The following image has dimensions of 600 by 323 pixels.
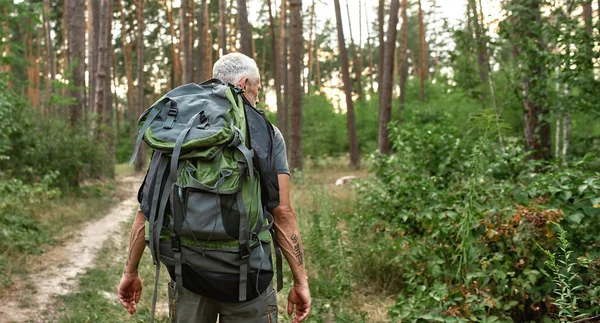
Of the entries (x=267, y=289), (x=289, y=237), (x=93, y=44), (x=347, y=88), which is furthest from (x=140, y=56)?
(x=267, y=289)

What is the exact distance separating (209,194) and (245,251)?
28cm

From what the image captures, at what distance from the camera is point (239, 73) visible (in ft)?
8.62

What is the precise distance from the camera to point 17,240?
6.84 m

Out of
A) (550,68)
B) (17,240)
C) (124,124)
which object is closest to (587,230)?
(550,68)

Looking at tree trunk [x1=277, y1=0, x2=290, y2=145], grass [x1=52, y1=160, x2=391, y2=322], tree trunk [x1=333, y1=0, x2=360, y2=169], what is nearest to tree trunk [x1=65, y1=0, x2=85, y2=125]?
tree trunk [x1=277, y1=0, x2=290, y2=145]

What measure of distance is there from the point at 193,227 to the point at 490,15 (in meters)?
7.15

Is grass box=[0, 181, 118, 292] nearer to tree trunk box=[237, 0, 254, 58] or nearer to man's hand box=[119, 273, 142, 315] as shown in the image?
man's hand box=[119, 273, 142, 315]

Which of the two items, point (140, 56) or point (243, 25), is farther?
point (140, 56)

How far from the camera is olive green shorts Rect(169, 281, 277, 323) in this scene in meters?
2.45

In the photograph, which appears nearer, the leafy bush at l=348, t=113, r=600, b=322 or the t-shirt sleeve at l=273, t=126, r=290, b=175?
the t-shirt sleeve at l=273, t=126, r=290, b=175

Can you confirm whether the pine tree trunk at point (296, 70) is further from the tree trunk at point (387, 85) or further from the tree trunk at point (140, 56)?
the tree trunk at point (140, 56)

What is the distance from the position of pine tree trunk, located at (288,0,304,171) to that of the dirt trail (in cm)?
527

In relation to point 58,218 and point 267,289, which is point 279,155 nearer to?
point 267,289

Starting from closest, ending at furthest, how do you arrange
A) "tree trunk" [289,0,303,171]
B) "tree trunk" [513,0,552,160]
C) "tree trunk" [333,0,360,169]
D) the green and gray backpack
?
1. the green and gray backpack
2. "tree trunk" [513,0,552,160]
3. "tree trunk" [289,0,303,171]
4. "tree trunk" [333,0,360,169]
